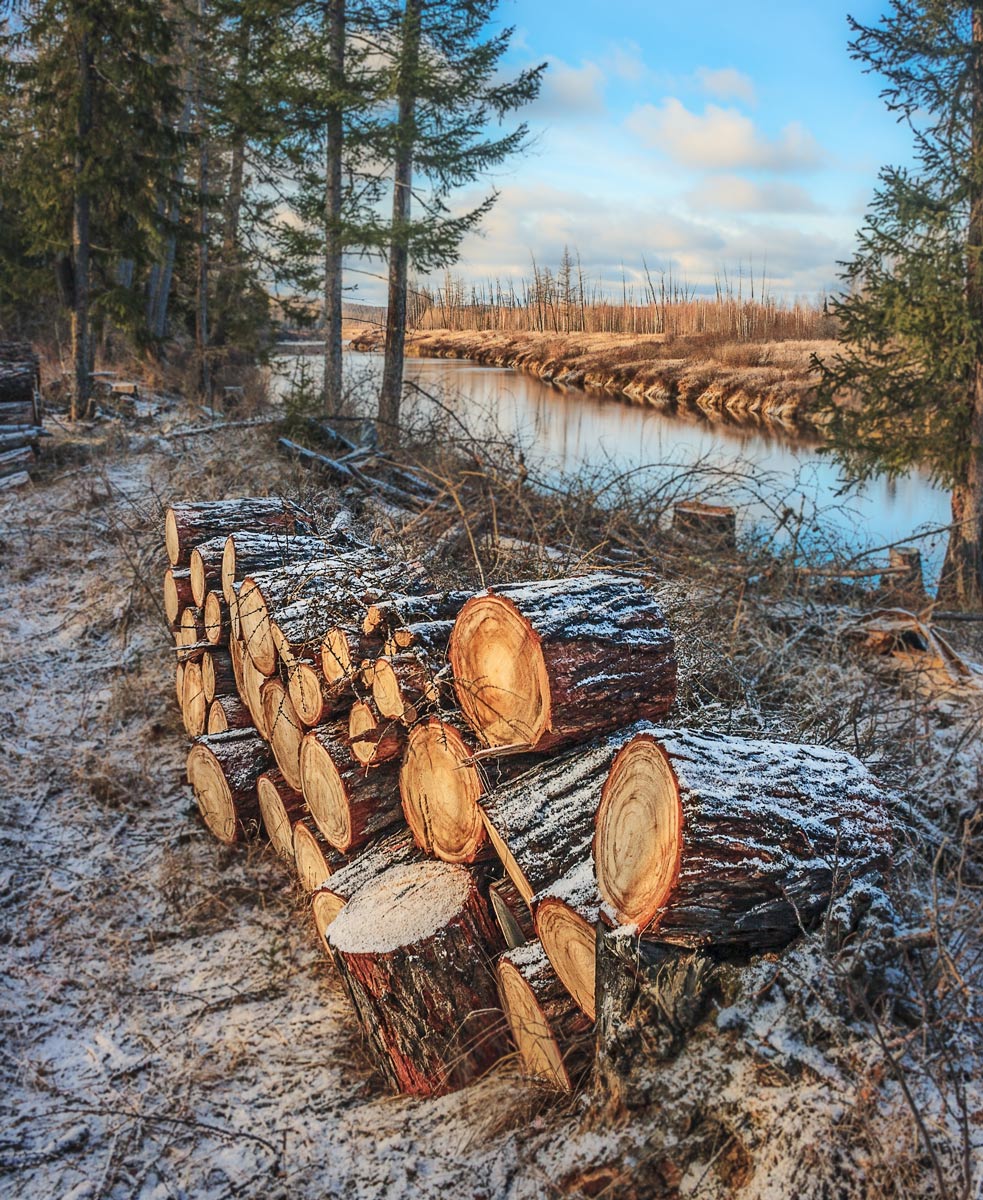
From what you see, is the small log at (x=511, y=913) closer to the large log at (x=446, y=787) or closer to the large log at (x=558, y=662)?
the large log at (x=446, y=787)

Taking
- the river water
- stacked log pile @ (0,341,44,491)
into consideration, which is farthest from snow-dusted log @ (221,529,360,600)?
stacked log pile @ (0,341,44,491)

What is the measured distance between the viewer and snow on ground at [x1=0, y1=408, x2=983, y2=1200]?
1.77 m

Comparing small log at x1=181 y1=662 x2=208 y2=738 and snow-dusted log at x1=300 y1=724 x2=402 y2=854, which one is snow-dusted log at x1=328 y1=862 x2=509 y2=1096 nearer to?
snow-dusted log at x1=300 y1=724 x2=402 y2=854

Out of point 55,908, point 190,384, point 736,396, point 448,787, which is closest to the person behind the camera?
point 448,787

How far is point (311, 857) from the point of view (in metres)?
3.59

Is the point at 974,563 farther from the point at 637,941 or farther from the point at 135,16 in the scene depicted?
the point at 135,16

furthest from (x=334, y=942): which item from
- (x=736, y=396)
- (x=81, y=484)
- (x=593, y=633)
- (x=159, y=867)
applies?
(x=736, y=396)

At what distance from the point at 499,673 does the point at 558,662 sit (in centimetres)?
25

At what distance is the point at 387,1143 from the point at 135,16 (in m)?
14.5

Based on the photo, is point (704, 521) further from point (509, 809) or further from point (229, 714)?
point (509, 809)

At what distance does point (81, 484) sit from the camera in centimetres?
864

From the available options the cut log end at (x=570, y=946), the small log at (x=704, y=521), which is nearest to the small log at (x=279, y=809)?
the cut log end at (x=570, y=946)

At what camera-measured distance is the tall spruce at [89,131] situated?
11781 millimetres

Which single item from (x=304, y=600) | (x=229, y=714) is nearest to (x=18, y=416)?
(x=229, y=714)
